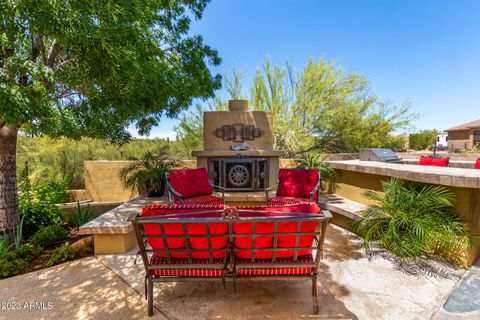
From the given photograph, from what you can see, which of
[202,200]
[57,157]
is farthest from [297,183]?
[57,157]

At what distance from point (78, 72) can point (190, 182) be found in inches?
97.0

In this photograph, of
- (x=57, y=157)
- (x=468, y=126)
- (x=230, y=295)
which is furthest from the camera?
(x=468, y=126)

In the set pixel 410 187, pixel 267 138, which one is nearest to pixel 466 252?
pixel 410 187

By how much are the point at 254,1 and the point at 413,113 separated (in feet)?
28.3

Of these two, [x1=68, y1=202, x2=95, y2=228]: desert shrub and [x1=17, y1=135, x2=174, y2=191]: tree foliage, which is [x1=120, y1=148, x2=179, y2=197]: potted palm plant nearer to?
[x1=68, y1=202, x2=95, y2=228]: desert shrub

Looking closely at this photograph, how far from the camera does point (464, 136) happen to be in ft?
78.5

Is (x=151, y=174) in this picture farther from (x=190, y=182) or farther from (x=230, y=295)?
(x=230, y=295)

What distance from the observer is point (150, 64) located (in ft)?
10.8

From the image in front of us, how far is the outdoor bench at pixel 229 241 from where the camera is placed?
6.07 feet

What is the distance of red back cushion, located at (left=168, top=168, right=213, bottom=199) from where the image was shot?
4.36 metres

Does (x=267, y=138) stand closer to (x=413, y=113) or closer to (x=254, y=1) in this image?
(x=254, y=1)

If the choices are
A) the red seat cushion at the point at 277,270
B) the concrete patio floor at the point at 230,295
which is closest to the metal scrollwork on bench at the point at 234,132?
the concrete patio floor at the point at 230,295

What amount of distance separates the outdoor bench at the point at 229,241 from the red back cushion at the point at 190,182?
2311 millimetres

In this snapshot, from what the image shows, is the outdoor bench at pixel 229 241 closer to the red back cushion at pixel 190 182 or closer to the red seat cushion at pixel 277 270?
the red seat cushion at pixel 277 270
